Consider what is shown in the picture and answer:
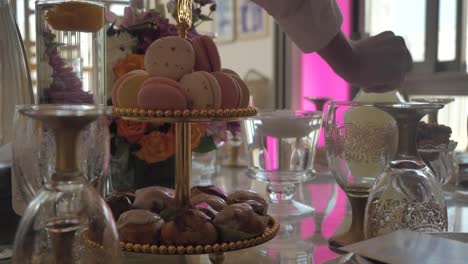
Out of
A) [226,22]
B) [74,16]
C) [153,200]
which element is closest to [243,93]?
[153,200]

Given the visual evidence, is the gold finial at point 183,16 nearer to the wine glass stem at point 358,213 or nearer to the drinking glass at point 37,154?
the drinking glass at point 37,154

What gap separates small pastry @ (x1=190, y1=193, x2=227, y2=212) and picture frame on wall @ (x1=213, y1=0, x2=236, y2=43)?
129 inches

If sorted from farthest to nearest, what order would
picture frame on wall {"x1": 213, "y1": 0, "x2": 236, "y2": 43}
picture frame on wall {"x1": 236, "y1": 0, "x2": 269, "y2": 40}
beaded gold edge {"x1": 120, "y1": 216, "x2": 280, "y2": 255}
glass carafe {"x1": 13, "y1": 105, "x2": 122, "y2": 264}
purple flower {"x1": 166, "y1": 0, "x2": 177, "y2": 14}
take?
picture frame on wall {"x1": 213, "y1": 0, "x2": 236, "y2": 43} → picture frame on wall {"x1": 236, "y1": 0, "x2": 269, "y2": 40} → purple flower {"x1": 166, "y1": 0, "x2": 177, "y2": 14} → beaded gold edge {"x1": 120, "y1": 216, "x2": 280, "y2": 255} → glass carafe {"x1": 13, "y1": 105, "x2": 122, "y2": 264}

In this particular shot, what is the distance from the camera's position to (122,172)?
827mm

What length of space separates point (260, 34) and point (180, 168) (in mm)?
2972

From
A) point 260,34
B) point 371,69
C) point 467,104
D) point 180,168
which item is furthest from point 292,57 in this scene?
point 180,168

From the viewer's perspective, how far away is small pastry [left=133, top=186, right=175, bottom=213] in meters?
0.54

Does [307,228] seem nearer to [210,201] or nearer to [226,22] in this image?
[210,201]

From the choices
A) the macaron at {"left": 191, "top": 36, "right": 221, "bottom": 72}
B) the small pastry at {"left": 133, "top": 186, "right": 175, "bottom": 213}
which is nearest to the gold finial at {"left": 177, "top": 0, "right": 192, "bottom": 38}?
the macaron at {"left": 191, "top": 36, "right": 221, "bottom": 72}

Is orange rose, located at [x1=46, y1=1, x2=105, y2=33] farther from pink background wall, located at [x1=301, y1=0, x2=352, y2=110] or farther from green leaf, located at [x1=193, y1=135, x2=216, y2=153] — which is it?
pink background wall, located at [x1=301, y1=0, x2=352, y2=110]

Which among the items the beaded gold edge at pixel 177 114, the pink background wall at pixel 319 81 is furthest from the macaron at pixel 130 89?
the pink background wall at pixel 319 81

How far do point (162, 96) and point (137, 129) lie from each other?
13.1 inches

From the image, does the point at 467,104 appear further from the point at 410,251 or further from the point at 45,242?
the point at 45,242

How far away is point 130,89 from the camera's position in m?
0.50
